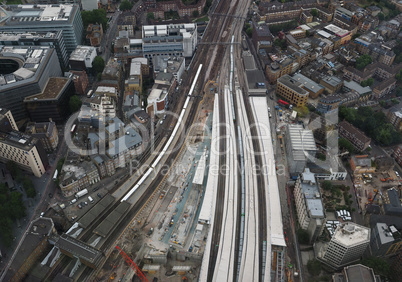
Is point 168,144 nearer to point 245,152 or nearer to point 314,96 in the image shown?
point 245,152

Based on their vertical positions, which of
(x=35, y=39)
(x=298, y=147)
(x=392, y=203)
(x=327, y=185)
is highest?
(x=35, y=39)

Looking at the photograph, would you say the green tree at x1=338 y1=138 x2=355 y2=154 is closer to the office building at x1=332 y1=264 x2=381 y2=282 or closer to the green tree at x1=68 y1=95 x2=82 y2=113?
the office building at x1=332 y1=264 x2=381 y2=282

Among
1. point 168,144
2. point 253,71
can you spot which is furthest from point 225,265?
point 253,71

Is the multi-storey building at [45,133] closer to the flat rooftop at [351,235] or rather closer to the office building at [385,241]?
the flat rooftop at [351,235]

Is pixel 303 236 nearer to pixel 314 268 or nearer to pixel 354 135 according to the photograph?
pixel 314 268

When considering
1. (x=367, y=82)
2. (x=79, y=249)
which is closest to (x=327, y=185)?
(x=367, y=82)
